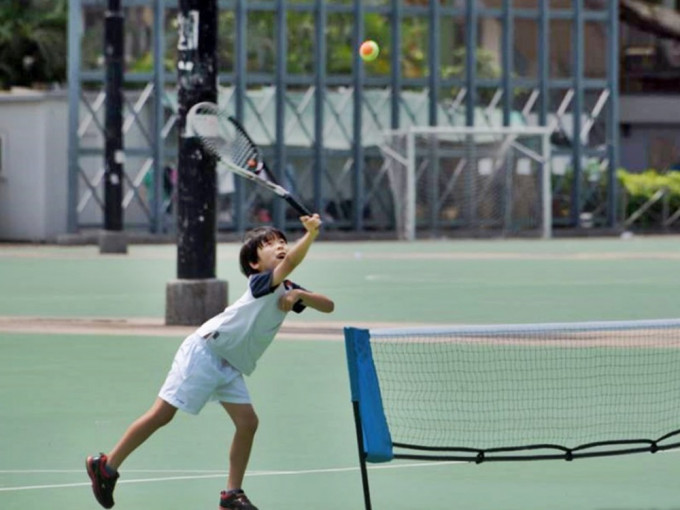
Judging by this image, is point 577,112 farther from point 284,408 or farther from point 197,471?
point 197,471

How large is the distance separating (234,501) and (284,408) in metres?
4.17

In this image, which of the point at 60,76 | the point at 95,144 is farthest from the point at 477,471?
the point at 60,76

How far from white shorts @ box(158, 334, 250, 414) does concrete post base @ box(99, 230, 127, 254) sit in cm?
2826

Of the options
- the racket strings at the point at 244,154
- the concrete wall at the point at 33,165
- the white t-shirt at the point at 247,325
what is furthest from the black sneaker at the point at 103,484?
the concrete wall at the point at 33,165

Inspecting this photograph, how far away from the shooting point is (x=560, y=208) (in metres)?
50.8

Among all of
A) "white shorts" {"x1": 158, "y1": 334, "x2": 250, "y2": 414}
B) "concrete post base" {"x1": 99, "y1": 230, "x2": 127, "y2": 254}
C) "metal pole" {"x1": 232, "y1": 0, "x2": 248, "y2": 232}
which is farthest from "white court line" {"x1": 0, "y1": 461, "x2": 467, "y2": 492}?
"metal pole" {"x1": 232, "y1": 0, "x2": 248, "y2": 232}

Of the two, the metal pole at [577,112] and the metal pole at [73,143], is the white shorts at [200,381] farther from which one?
the metal pole at [577,112]

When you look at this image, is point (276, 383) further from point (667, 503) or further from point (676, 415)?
point (667, 503)

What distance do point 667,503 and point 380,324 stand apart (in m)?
10.6

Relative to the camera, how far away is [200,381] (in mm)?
8719

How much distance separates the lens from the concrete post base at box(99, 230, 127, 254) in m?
36.8

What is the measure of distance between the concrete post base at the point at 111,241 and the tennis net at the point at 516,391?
19.9 meters

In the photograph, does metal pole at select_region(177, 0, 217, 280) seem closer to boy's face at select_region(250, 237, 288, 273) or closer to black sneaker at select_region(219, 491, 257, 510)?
boy's face at select_region(250, 237, 288, 273)

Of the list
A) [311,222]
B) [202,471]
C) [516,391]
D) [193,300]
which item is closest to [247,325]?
[311,222]
